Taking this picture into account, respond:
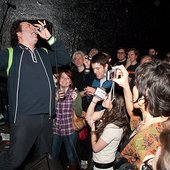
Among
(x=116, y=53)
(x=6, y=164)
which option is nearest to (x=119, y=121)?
(x=6, y=164)

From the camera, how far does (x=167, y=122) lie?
1966 millimetres

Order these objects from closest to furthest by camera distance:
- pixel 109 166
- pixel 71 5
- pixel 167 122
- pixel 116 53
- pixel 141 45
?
pixel 167 122 → pixel 109 166 → pixel 71 5 → pixel 116 53 → pixel 141 45

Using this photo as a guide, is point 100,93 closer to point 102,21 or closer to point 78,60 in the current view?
point 78,60

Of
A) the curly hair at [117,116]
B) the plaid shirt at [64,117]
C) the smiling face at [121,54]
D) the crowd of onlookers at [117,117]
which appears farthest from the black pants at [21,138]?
the smiling face at [121,54]

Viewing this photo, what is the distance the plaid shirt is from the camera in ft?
13.8

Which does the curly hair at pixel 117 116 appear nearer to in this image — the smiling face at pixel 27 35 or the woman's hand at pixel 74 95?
the smiling face at pixel 27 35

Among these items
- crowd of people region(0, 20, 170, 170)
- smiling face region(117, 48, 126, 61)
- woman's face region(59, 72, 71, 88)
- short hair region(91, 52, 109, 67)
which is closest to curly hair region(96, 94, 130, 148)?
crowd of people region(0, 20, 170, 170)

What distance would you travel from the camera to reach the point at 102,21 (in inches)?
293

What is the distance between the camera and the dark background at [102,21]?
6504 mm

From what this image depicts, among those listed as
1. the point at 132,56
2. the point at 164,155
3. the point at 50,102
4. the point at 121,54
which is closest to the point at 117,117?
the point at 50,102

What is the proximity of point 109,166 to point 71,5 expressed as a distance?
183 inches

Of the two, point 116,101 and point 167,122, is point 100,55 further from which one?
point 167,122

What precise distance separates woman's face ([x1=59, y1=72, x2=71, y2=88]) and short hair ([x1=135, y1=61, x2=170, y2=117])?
2340 mm

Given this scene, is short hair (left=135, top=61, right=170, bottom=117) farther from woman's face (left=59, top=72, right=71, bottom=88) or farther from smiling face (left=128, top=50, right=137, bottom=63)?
smiling face (left=128, top=50, right=137, bottom=63)
